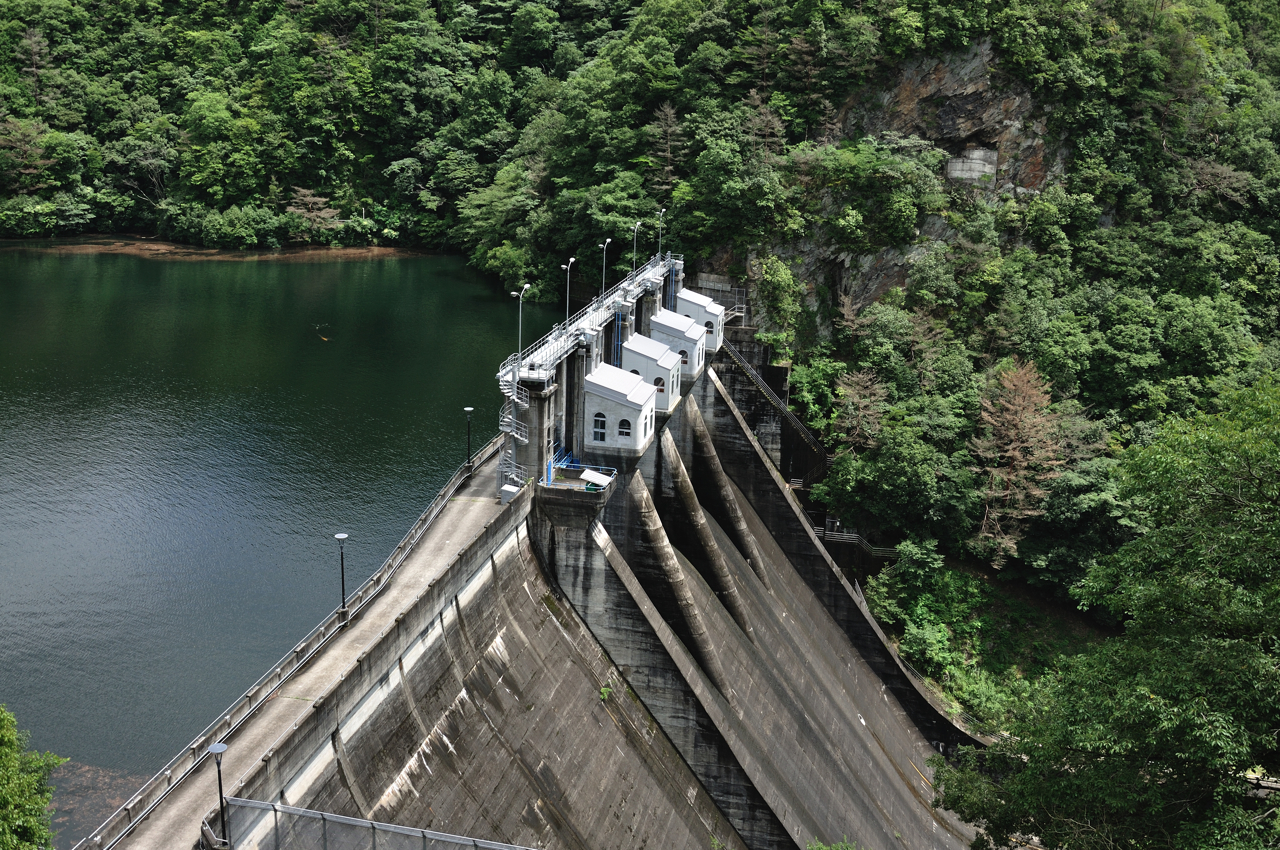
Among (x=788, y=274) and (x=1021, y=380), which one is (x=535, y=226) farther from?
(x=1021, y=380)

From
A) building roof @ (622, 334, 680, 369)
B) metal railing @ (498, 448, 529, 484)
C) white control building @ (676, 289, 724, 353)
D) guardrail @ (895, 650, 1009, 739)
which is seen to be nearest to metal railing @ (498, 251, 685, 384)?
building roof @ (622, 334, 680, 369)

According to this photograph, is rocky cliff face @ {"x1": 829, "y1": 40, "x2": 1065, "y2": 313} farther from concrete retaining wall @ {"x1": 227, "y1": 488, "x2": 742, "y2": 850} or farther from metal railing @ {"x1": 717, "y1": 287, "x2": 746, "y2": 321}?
concrete retaining wall @ {"x1": 227, "y1": 488, "x2": 742, "y2": 850}

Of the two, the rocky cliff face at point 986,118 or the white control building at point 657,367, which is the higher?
the rocky cliff face at point 986,118

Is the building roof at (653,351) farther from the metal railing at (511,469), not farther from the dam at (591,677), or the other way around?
the metal railing at (511,469)

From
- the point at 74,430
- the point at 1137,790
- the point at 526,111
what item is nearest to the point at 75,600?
the point at 74,430

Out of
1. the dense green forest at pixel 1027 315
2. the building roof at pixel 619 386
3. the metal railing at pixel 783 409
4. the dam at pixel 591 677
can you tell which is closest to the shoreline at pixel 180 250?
the dense green forest at pixel 1027 315

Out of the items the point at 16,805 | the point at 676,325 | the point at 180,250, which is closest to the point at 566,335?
the point at 676,325
